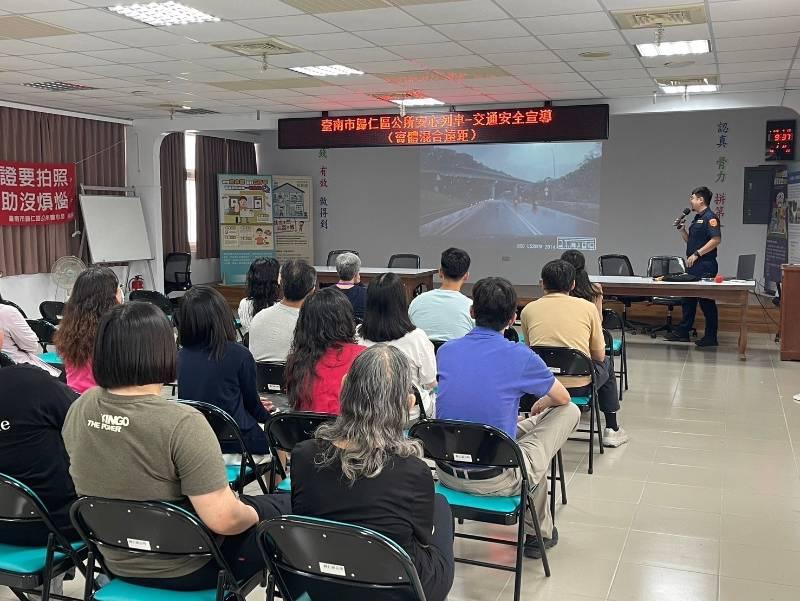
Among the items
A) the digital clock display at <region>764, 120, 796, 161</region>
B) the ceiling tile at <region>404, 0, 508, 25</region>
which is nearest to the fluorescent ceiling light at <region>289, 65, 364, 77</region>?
the ceiling tile at <region>404, 0, 508, 25</region>

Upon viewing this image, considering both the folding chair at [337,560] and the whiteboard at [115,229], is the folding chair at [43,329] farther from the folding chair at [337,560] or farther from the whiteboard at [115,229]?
the whiteboard at [115,229]

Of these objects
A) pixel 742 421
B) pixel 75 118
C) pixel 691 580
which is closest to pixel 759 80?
pixel 742 421

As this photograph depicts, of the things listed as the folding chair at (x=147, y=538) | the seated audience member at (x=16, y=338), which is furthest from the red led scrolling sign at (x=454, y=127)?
the folding chair at (x=147, y=538)

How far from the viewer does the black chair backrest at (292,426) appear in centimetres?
267

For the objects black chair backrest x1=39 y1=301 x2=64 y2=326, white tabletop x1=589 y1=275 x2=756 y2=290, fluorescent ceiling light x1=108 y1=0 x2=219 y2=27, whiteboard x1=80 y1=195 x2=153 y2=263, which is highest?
fluorescent ceiling light x1=108 y1=0 x2=219 y2=27

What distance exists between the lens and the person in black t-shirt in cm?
220

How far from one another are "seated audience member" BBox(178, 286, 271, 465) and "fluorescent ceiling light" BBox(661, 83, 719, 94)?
20.4 ft

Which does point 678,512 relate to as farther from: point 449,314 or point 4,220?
point 4,220

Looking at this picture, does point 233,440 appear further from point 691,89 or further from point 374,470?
point 691,89

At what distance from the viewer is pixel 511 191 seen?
12172 mm

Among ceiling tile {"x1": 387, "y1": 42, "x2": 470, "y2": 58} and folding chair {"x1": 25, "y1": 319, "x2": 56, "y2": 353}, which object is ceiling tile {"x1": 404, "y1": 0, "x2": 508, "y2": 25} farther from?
folding chair {"x1": 25, "y1": 319, "x2": 56, "y2": 353}

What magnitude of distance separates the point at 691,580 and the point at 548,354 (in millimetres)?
1410

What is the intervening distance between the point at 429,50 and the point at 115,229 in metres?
5.83

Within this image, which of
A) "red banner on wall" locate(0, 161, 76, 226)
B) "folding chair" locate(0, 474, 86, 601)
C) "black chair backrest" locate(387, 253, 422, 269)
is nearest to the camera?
"folding chair" locate(0, 474, 86, 601)
